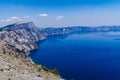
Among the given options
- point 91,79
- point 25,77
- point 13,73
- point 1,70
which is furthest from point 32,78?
point 91,79

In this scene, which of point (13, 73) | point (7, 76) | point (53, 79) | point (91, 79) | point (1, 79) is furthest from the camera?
point (91, 79)

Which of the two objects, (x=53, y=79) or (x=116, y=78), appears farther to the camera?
(x=116, y=78)

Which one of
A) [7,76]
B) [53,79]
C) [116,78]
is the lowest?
[116,78]

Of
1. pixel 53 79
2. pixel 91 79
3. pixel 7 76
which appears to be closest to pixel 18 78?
pixel 7 76

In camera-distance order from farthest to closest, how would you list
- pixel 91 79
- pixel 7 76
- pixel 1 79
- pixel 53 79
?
pixel 91 79
pixel 53 79
pixel 7 76
pixel 1 79

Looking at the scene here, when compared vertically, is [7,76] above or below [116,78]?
above

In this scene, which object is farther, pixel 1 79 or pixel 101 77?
pixel 101 77

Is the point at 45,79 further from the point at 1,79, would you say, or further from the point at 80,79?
the point at 80,79

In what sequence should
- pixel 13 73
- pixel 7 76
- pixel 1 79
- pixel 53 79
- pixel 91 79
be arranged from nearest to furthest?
pixel 1 79 → pixel 7 76 → pixel 13 73 → pixel 53 79 → pixel 91 79

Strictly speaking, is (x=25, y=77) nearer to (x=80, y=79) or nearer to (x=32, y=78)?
(x=32, y=78)
